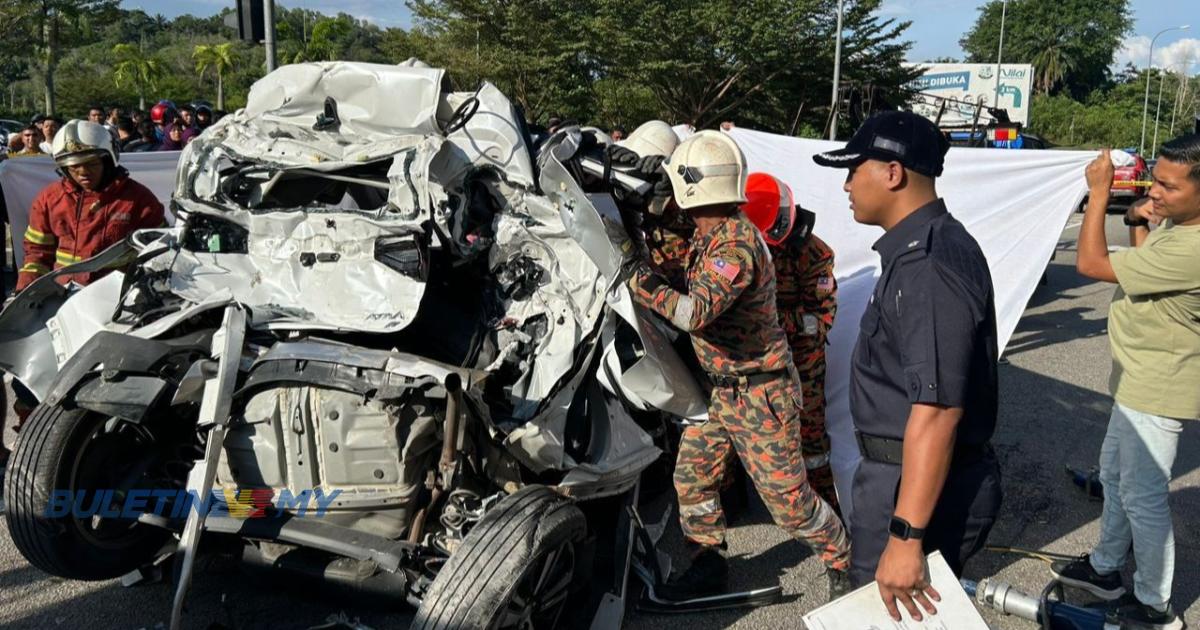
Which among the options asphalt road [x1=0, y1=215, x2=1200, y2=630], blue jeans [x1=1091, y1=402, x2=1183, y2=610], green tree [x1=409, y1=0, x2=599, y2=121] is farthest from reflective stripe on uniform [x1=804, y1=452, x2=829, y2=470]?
green tree [x1=409, y1=0, x2=599, y2=121]

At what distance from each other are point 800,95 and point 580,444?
31.0 metres

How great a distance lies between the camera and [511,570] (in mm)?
2666

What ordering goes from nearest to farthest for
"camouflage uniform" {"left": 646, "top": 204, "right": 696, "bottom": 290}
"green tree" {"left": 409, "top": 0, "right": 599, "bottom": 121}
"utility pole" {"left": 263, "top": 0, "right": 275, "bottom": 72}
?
"camouflage uniform" {"left": 646, "top": 204, "right": 696, "bottom": 290}, "utility pole" {"left": 263, "top": 0, "right": 275, "bottom": 72}, "green tree" {"left": 409, "top": 0, "right": 599, "bottom": 121}

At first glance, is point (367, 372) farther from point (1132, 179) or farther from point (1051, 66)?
point (1051, 66)

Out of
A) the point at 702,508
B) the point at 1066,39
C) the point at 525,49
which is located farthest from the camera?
the point at 1066,39

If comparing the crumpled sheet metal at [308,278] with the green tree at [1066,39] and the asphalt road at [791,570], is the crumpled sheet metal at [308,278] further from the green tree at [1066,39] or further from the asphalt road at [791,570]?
the green tree at [1066,39]

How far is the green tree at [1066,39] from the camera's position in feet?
240

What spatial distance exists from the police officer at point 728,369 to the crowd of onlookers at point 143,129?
828 cm

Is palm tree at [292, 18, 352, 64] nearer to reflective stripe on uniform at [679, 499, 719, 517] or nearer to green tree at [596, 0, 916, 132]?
green tree at [596, 0, 916, 132]

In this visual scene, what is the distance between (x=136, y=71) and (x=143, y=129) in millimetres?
43686

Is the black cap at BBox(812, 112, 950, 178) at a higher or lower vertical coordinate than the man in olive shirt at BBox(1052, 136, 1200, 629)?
higher

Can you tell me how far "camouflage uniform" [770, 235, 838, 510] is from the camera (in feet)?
14.0

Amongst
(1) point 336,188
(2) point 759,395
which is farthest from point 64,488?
(2) point 759,395

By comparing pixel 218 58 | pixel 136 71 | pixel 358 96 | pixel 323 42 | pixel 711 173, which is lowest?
pixel 711 173
